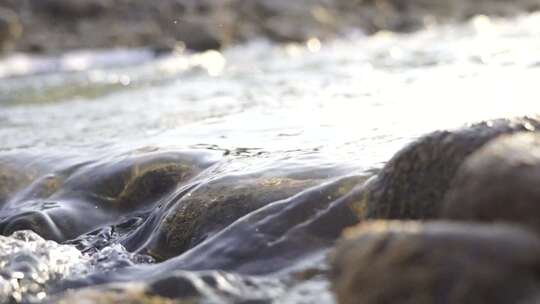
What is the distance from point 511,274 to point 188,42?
55.8 feet

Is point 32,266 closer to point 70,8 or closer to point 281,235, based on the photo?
point 281,235

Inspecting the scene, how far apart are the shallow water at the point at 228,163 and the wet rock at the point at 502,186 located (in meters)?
0.62

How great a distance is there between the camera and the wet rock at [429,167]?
2.50 m

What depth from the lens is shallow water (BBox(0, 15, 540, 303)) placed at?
2994 millimetres

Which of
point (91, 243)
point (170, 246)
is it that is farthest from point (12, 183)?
point (170, 246)

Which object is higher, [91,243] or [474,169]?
[474,169]

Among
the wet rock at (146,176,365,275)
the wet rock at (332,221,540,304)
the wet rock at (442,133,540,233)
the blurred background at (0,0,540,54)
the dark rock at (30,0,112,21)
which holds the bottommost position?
the wet rock at (146,176,365,275)

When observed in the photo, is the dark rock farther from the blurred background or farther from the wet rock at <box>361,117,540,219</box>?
the wet rock at <box>361,117,540,219</box>

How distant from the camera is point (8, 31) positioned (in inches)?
762

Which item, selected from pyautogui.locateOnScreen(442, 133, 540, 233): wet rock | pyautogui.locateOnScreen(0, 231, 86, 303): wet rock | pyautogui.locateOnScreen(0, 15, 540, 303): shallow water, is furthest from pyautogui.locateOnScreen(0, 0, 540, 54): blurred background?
pyautogui.locateOnScreen(442, 133, 540, 233): wet rock

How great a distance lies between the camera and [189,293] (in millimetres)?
2615

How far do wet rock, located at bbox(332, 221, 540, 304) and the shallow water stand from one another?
2.04ft

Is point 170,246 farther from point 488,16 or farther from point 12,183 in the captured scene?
point 488,16

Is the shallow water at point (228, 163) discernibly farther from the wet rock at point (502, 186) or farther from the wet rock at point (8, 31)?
the wet rock at point (8, 31)
